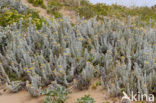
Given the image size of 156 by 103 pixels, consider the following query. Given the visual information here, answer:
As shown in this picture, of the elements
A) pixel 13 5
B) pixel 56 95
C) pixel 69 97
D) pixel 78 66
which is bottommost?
pixel 69 97

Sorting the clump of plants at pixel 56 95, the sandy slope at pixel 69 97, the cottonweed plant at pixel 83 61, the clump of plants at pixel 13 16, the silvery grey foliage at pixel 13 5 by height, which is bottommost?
the sandy slope at pixel 69 97

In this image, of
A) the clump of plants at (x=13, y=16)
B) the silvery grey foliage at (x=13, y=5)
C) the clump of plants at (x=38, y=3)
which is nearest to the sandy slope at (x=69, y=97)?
the clump of plants at (x=13, y=16)

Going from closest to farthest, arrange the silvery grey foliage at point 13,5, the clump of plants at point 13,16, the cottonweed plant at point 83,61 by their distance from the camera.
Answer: the cottonweed plant at point 83,61 → the clump of plants at point 13,16 → the silvery grey foliage at point 13,5

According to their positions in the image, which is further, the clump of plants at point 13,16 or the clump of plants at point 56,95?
the clump of plants at point 13,16

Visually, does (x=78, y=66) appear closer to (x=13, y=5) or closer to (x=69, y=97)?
(x=69, y=97)

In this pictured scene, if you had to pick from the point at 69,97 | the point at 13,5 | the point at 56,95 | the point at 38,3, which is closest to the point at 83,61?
the point at 69,97

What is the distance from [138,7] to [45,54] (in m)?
7.38

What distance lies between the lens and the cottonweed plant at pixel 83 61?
154 inches

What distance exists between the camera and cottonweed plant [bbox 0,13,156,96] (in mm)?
3908

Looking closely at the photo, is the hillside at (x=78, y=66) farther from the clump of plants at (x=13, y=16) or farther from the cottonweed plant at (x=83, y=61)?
the clump of plants at (x=13, y=16)

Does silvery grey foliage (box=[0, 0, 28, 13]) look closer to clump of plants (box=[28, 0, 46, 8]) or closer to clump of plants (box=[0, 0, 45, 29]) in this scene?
clump of plants (box=[0, 0, 45, 29])

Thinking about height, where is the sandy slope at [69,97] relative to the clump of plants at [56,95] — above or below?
below

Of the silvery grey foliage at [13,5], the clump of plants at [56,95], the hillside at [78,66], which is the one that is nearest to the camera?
the clump of plants at [56,95]

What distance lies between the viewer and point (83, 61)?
4.61m
